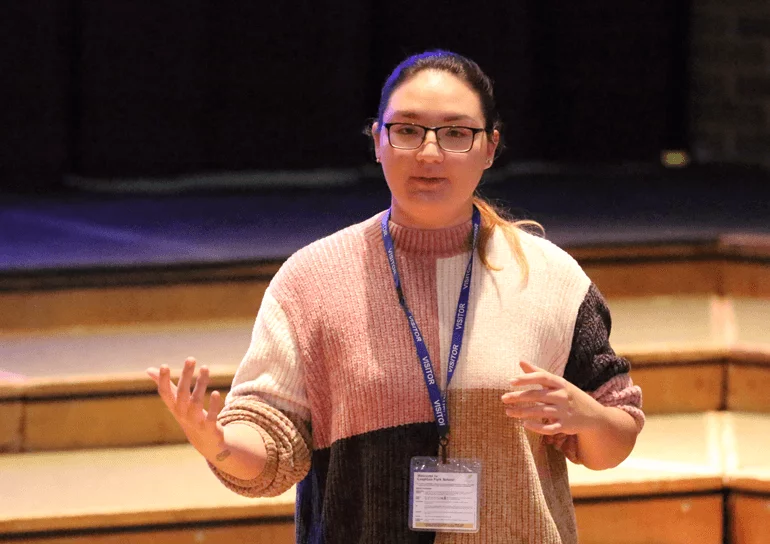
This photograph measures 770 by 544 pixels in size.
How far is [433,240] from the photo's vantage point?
142 cm

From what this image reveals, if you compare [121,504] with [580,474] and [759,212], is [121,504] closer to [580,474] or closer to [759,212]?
[580,474]

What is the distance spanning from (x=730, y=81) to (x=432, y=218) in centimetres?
378

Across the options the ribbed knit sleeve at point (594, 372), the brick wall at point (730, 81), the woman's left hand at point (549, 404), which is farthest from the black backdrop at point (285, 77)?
the woman's left hand at point (549, 404)

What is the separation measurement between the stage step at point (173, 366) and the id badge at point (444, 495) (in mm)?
1306

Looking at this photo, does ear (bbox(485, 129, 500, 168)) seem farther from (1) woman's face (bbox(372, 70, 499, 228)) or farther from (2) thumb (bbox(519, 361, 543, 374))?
(2) thumb (bbox(519, 361, 543, 374))

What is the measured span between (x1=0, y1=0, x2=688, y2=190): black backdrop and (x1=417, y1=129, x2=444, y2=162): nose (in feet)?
10.6

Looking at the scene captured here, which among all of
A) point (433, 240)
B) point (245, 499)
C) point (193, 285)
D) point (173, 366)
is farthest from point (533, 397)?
point (193, 285)

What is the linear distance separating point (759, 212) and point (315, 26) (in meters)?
1.84

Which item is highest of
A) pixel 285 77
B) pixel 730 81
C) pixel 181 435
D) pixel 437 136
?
pixel 730 81

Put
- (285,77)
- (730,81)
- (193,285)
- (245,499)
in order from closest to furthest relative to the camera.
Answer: (245,499) → (193,285) → (285,77) → (730,81)

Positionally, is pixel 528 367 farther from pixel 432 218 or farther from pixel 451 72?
pixel 451 72

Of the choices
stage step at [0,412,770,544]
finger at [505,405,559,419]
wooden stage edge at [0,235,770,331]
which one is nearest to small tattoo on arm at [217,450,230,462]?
finger at [505,405,559,419]

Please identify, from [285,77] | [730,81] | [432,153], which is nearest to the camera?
[432,153]

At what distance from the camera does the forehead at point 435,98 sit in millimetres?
1367
